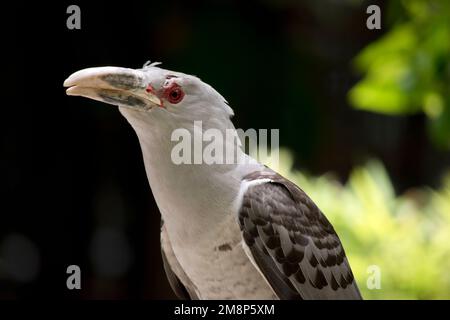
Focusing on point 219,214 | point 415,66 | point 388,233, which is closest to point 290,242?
point 219,214

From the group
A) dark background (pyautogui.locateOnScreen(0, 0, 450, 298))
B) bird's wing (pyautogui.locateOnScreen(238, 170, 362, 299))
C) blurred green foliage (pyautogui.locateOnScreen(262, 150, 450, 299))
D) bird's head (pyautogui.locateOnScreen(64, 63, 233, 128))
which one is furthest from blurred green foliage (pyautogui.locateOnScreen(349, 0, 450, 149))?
bird's head (pyautogui.locateOnScreen(64, 63, 233, 128))

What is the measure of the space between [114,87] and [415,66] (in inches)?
45.7

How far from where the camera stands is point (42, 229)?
2.77m

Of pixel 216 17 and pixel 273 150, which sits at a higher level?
pixel 216 17

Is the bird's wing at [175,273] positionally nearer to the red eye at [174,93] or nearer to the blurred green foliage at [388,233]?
the red eye at [174,93]

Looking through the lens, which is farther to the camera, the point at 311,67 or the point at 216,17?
the point at 311,67

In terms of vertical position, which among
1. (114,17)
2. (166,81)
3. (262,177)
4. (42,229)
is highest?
(114,17)

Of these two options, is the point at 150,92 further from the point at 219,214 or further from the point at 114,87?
the point at 219,214

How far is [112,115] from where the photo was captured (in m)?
2.50
